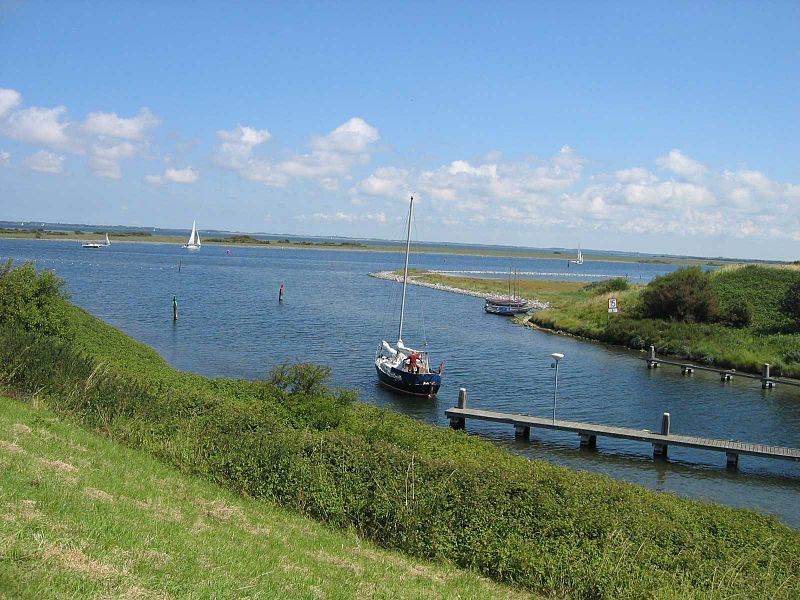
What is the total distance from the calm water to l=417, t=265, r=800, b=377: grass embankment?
3407 millimetres

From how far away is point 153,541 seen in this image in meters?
9.66

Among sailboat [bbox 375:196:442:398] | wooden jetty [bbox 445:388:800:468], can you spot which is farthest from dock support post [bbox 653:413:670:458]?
sailboat [bbox 375:196:442:398]

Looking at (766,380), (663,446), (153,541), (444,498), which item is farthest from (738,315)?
(153,541)

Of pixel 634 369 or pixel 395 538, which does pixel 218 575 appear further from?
pixel 634 369

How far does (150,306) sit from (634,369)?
1793 inches

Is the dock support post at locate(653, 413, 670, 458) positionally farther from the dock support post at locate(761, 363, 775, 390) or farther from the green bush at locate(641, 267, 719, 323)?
the green bush at locate(641, 267, 719, 323)

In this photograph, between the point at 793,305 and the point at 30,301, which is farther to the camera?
the point at 793,305

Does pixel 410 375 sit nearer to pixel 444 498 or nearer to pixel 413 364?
pixel 413 364

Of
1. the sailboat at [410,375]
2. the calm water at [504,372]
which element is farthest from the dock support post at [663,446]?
the sailboat at [410,375]

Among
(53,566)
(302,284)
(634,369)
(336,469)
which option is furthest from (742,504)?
(302,284)

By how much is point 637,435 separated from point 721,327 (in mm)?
33428

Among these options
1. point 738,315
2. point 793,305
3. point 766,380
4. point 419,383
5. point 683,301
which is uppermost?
point 793,305

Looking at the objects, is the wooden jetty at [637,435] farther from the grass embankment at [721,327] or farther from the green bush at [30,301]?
the grass embankment at [721,327]

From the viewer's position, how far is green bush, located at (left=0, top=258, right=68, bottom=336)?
26891 millimetres
